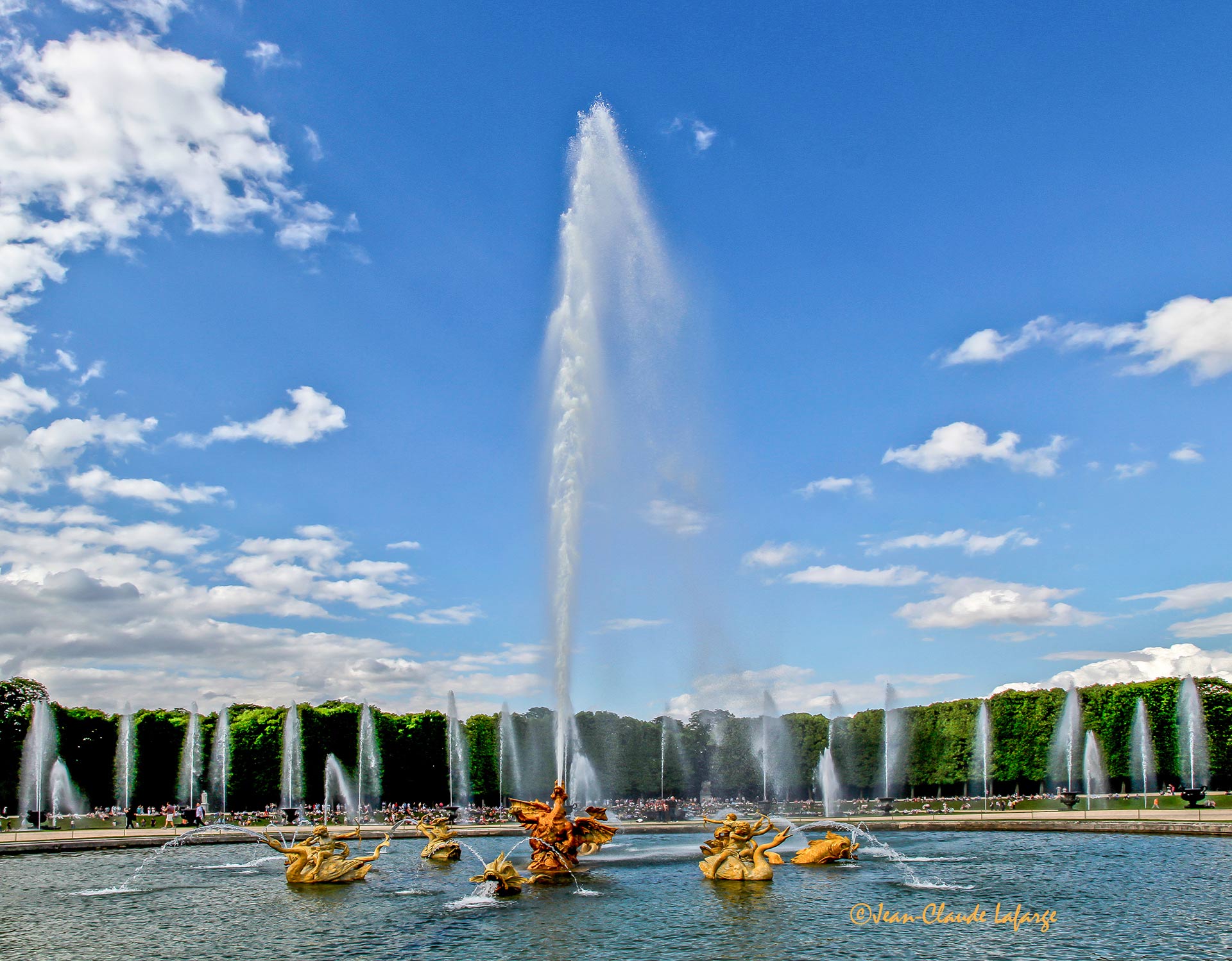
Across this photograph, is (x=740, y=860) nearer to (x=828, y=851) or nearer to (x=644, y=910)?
(x=644, y=910)

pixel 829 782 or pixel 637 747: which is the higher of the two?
pixel 637 747

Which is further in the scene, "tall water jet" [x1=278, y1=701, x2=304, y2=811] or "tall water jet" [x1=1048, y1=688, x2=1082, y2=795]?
"tall water jet" [x1=1048, y1=688, x2=1082, y2=795]

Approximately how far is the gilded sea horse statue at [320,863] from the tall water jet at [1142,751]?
56694 millimetres

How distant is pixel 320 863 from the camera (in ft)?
95.0

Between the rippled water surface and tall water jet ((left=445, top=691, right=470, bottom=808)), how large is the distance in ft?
117

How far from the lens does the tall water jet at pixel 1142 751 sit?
212ft

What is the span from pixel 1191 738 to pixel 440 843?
5471 cm

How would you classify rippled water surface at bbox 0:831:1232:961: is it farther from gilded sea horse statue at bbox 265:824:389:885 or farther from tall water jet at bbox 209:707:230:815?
tall water jet at bbox 209:707:230:815

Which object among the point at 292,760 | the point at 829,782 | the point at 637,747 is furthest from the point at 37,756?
the point at 829,782

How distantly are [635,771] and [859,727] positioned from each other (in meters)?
19.8

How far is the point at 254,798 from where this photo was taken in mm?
64812

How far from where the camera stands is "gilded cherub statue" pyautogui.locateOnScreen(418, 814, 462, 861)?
35312 millimetres

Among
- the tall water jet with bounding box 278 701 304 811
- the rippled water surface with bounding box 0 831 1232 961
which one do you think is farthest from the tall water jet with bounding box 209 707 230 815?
the rippled water surface with bounding box 0 831 1232 961

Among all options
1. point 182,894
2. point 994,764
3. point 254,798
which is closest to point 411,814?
point 254,798
